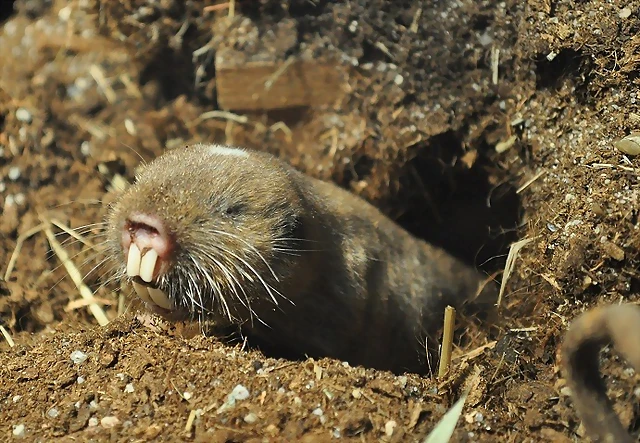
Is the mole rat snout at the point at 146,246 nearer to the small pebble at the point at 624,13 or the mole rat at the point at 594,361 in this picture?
the mole rat at the point at 594,361

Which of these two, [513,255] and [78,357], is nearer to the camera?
[78,357]

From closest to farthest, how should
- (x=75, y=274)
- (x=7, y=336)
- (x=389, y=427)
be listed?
(x=389, y=427)
(x=7, y=336)
(x=75, y=274)

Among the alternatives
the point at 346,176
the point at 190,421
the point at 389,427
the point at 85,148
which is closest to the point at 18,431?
the point at 190,421

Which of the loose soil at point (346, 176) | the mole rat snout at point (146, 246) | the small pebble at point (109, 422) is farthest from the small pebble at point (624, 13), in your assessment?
the small pebble at point (109, 422)

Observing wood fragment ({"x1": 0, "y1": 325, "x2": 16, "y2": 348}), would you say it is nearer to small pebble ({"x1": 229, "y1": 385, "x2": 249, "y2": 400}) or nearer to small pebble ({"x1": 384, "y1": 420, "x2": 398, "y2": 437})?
small pebble ({"x1": 229, "y1": 385, "x2": 249, "y2": 400})

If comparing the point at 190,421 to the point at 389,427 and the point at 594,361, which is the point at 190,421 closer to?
the point at 389,427

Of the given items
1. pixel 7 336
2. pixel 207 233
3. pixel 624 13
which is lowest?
pixel 7 336
